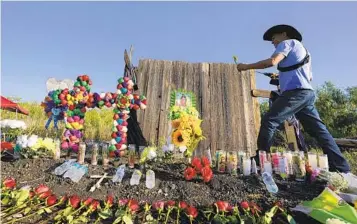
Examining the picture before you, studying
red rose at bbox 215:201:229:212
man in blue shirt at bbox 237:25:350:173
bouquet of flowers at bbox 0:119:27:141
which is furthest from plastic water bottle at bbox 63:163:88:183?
bouquet of flowers at bbox 0:119:27:141

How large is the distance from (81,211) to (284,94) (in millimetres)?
2335

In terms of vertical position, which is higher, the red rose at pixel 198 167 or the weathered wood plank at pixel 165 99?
the weathered wood plank at pixel 165 99

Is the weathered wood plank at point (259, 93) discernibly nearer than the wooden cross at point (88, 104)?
No

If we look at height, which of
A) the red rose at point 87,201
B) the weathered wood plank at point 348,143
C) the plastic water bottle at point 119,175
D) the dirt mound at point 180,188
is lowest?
the red rose at point 87,201

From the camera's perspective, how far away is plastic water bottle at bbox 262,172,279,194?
2644 millimetres

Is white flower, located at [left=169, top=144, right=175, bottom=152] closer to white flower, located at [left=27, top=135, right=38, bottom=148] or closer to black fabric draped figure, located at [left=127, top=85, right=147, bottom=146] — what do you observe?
white flower, located at [left=27, top=135, right=38, bottom=148]

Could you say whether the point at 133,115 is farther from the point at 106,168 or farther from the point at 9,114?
the point at 9,114

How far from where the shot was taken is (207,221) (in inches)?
86.3

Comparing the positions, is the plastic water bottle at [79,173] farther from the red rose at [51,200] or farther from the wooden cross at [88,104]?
the wooden cross at [88,104]

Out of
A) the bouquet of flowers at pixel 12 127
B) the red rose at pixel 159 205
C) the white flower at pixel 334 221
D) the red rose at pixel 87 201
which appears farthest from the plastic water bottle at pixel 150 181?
the bouquet of flowers at pixel 12 127

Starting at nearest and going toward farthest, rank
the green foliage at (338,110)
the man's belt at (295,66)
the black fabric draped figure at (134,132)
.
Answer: the man's belt at (295,66) < the black fabric draped figure at (134,132) < the green foliage at (338,110)

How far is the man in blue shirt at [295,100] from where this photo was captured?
3.25 m

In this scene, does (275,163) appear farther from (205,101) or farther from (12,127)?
(12,127)

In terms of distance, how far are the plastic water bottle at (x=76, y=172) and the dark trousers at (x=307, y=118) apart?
182 centimetres
